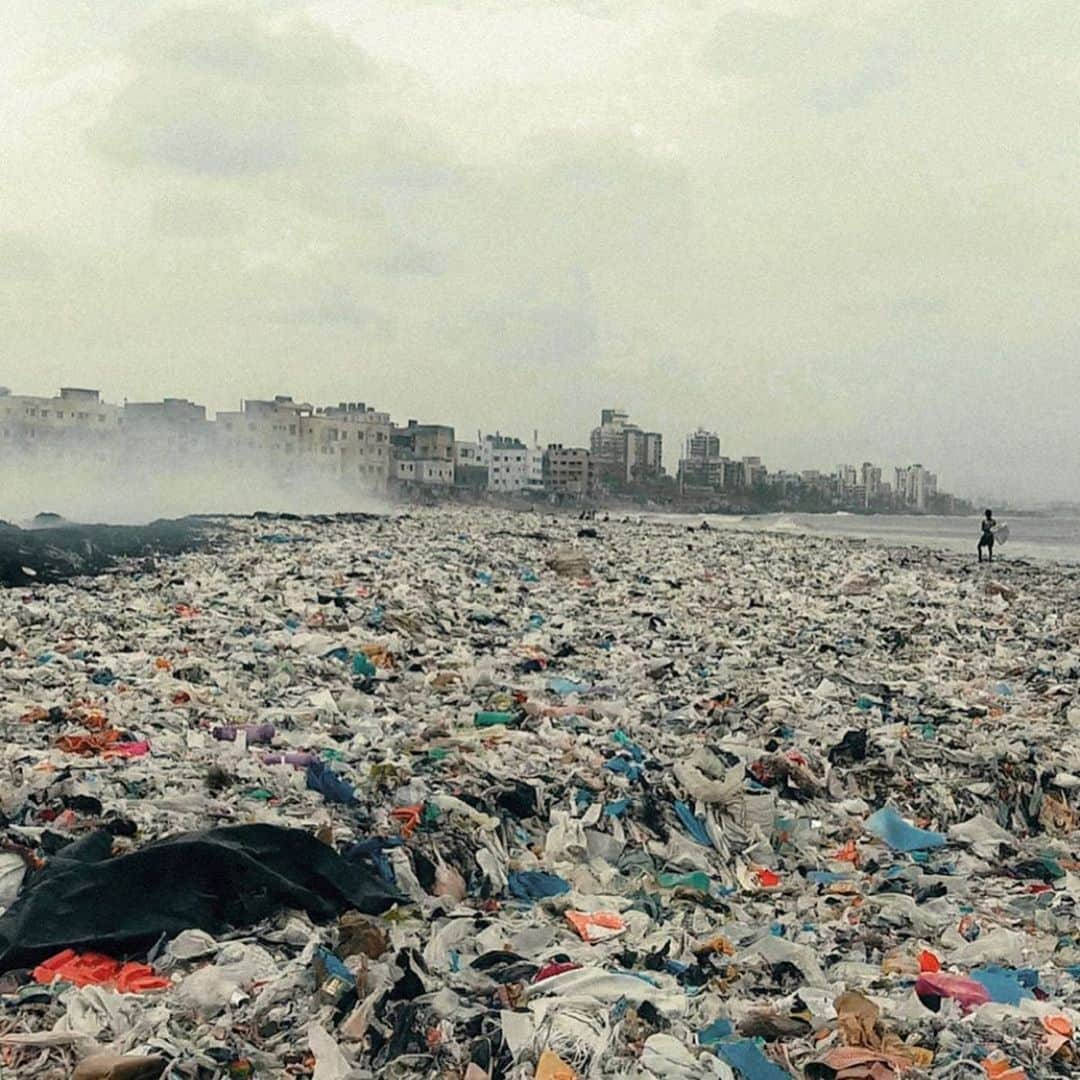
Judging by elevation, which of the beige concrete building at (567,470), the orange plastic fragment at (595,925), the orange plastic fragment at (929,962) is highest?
the beige concrete building at (567,470)

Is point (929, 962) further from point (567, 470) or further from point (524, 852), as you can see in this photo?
point (567, 470)

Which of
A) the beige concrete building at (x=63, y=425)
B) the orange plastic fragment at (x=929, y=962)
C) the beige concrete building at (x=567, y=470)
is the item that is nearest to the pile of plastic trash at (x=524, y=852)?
the orange plastic fragment at (x=929, y=962)

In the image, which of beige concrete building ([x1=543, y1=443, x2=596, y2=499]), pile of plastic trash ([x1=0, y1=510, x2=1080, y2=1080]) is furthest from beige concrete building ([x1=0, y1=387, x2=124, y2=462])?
pile of plastic trash ([x1=0, y1=510, x2=1080, y2=1080])

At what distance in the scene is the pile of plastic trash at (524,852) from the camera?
259 cm

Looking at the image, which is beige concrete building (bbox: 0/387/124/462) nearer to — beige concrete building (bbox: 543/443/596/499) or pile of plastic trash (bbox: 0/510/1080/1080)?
beige concrete building (bbox: 543/443/596/499)

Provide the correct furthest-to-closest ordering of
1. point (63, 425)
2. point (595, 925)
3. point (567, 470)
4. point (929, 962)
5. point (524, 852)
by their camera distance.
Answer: point (567, 470) → point (63, 425) → point (524, 852) → point (595, 925) → point (929, 962)

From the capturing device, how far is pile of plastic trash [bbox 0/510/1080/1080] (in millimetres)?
2590

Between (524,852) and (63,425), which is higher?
(63,425)

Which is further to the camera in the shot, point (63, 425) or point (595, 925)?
point (63, 425)

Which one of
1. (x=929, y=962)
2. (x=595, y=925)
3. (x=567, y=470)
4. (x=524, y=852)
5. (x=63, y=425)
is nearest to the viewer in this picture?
(x=929, y=962)

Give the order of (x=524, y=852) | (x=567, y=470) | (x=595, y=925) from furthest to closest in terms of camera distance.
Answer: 1. (x=567, y=470)
2. (x=524, y=852)
3. (x=595, y=925)

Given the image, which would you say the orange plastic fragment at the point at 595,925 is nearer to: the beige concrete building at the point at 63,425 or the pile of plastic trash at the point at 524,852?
the pile of plastic trash at the point at 524,852

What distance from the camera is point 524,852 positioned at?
4.26m

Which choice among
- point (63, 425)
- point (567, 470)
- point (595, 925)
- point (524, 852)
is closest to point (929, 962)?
point (595, 925)
